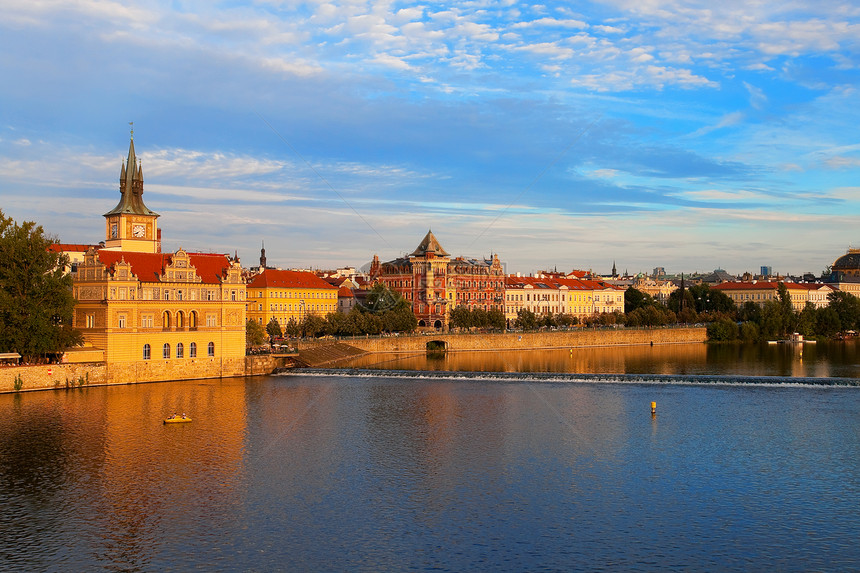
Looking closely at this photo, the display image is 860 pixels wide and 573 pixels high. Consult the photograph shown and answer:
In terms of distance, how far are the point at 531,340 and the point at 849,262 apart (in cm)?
11257

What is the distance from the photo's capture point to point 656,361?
81.1 metres

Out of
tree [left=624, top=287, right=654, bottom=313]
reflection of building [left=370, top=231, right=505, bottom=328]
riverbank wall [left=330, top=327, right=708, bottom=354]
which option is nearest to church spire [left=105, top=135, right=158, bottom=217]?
riverbank wall [left=330, top=327, right=708, bottom=354]

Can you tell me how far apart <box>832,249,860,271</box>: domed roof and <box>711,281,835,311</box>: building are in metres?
22.7

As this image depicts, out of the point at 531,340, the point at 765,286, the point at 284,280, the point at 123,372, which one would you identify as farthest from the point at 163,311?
the point at 765,286

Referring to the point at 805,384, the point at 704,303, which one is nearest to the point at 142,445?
the point at 805,384

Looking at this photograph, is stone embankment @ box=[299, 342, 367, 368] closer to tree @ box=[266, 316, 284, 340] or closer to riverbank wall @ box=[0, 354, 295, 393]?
riverbank wall @ box=[0, 354, 295, 393]

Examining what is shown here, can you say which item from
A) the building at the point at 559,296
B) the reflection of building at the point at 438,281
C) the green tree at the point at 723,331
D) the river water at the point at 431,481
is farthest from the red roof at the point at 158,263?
the green tree at the point at 723,331

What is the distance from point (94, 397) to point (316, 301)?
2235 inches

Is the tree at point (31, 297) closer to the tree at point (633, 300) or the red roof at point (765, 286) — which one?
the tree at point (633, 300)

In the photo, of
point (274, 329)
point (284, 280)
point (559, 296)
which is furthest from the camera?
point (559, 296)

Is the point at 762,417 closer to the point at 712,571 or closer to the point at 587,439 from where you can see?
the point at 587,439

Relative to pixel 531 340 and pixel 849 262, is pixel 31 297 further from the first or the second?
pixel 849 262

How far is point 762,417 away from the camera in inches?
1689

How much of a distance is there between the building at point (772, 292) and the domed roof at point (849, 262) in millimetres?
22743
